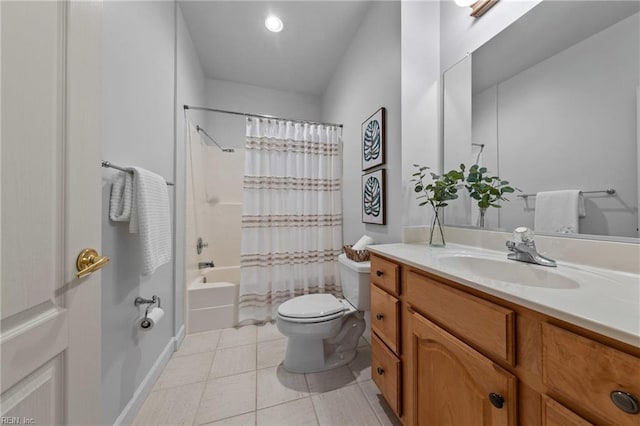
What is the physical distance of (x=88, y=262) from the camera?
1.77 feet

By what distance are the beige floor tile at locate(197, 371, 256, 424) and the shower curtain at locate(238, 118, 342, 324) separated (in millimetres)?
657

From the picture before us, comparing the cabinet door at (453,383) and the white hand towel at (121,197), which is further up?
the white hand towel at (121,197)

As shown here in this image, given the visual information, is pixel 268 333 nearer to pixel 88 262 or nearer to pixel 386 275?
pixel 386 275

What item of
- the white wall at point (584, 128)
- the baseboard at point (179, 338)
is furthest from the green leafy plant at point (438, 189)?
the baseboard at point (179, 338)

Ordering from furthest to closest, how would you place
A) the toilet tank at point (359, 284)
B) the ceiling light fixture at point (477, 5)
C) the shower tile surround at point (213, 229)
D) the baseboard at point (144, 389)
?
the shower tile surround at point (213, 229), the toilet tank at point (359, 284), the ceiling light fixture at point (477, 5), the baseboard at point (144, 389)

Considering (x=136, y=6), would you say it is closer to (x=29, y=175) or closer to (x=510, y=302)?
(x=29, y=175)

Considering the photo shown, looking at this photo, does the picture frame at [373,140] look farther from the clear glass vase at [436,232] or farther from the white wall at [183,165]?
the white wall at [183,165]

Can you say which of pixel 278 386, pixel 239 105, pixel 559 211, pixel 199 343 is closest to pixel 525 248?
pixel 559 211

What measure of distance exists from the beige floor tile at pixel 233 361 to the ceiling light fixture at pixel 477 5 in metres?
2.52

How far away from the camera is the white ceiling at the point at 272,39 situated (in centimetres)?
172

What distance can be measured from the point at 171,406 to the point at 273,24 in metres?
2.69

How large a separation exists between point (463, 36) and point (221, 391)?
2525mm

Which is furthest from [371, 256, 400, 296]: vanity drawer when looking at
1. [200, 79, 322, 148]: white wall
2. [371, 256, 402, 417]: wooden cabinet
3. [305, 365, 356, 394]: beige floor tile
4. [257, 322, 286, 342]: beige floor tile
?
[200, 79, 322, 148]: white wall

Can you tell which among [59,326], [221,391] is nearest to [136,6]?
[59,326]
